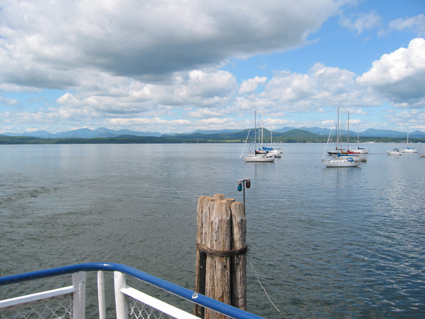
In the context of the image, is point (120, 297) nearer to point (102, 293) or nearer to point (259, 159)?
point (102, 293)

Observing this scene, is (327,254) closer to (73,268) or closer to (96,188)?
(73,268)

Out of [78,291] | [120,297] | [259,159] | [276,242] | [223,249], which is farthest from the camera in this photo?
[259,159]

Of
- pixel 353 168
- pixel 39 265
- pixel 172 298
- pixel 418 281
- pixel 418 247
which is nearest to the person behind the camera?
pixel 172 298

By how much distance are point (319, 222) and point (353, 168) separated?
5528cm

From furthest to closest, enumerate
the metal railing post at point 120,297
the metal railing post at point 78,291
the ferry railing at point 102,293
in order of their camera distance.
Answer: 1. the metal railing post at point 78,291
2. the metal railing post at point 120,297
3. the ferry railing at point 102,293

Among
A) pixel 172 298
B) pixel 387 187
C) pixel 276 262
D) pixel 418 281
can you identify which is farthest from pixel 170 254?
pixel 387 187

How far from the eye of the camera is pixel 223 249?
620 cm

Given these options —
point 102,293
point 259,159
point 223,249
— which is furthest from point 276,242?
point 259,159

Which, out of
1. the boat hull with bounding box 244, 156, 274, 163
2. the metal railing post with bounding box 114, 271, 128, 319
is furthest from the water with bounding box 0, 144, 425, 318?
the boat hull with bounding box 244, 156, 274, 163

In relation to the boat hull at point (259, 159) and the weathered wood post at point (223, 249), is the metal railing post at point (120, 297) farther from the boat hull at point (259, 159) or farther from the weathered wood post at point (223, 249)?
the boat hull at point (259, 159)

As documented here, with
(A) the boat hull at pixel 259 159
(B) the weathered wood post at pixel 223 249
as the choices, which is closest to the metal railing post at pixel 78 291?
(B) the weathered wood post at pixel 223 249

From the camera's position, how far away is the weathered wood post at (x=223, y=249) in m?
6.20

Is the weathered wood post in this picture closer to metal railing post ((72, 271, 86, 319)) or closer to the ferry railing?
the ferry railing

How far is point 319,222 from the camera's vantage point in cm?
2361
